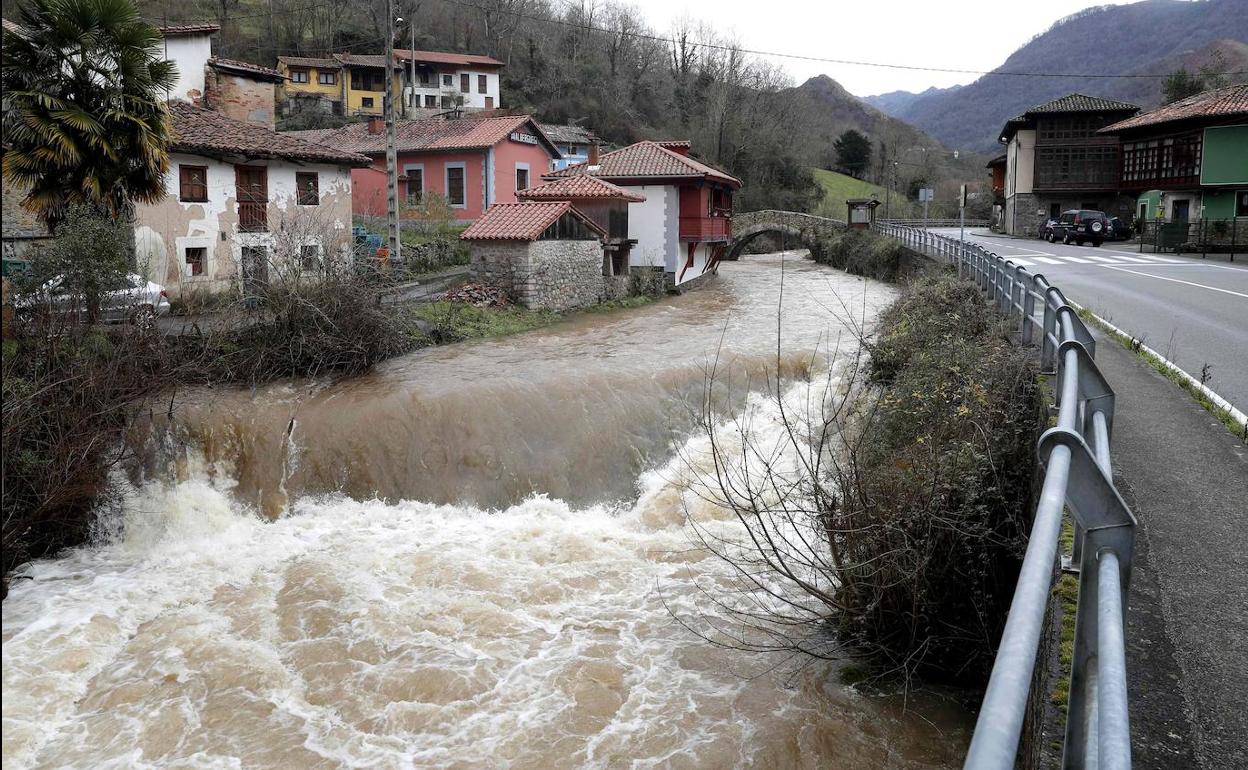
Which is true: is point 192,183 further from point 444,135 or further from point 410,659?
point 410,659

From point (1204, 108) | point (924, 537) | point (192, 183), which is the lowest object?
point (924, 537)

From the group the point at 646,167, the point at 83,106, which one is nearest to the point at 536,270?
the point at 646,167

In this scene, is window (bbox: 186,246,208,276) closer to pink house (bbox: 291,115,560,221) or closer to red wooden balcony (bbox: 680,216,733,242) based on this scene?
pink house (bbox: 291,115,560,221)

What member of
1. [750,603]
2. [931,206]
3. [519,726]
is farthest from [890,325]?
[931,206]

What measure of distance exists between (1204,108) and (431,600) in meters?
46.8

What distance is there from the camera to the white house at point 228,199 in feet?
76.5

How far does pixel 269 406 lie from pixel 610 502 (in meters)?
6.28

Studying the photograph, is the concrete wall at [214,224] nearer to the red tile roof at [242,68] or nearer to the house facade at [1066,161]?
the red tile roof at [242,68]

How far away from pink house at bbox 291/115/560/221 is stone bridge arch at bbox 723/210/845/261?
1243 cm

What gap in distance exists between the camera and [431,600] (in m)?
10.7

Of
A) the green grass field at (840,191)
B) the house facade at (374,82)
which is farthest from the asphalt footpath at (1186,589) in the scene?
the house facade at (374,82)

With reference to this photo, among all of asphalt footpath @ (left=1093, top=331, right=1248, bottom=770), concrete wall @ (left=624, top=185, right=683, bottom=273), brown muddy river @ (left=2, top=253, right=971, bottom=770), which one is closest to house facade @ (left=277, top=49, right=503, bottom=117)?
concrete wall @ (left=624, top=185, right=683, bottom=273)

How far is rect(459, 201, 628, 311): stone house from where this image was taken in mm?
25766

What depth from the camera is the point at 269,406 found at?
16047mm
